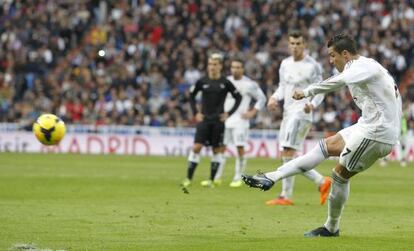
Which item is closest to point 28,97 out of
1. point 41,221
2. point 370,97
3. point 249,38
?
point 249,38

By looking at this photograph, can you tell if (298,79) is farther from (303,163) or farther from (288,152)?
(303,163)

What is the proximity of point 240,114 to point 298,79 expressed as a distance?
663 centimetres

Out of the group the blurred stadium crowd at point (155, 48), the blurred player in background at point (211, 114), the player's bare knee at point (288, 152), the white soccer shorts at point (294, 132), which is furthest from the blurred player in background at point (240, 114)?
the blurred stadium crowd at point (155, 48)

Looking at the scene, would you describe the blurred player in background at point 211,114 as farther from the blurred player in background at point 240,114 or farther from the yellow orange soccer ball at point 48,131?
the yellow orange soccer ball at point 48,131

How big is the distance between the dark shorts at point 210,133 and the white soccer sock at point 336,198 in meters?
8.61

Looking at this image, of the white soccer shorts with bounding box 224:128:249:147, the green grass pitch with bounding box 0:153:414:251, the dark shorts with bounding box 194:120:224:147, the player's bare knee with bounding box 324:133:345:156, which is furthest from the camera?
the white soccer shorts with bounding box 224:128:249:147

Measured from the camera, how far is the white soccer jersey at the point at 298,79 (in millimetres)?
16547

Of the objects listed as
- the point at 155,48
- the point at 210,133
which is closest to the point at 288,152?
the point at 210,133

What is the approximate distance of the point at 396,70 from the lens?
129 ft

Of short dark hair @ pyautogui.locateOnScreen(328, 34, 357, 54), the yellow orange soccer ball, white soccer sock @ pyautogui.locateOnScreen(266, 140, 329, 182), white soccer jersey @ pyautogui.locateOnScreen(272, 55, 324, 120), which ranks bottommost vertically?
the yellow orange soccer ball

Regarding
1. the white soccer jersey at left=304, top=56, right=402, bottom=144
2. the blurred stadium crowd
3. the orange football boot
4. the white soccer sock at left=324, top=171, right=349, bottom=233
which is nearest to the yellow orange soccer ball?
the orange football boot

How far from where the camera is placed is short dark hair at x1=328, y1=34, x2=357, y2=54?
11164 mm

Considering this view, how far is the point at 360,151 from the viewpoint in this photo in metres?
11.2

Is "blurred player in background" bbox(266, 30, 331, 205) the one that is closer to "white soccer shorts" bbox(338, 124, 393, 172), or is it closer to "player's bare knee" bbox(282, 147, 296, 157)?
"player's bare knee" bbox(282, 147, 296, 157)
